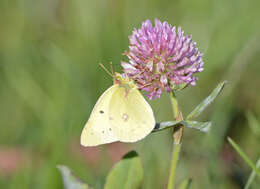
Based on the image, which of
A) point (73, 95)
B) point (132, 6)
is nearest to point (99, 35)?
point (132, 6)

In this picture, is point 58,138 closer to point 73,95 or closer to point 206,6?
point 73,95

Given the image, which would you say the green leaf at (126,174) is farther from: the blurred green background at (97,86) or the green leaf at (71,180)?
the blurred green background at (97,86)

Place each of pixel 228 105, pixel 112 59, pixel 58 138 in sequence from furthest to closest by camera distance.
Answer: pixel 112 59
pixel 228 105
pixel 58 138

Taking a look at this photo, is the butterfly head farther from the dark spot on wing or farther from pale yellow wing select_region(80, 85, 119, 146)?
the dark spot on wing

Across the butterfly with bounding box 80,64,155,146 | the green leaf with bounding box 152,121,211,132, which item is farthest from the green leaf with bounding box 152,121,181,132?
the butterfly with bounding box 80,64,155,146

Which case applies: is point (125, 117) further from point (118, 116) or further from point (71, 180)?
point (71, 180)

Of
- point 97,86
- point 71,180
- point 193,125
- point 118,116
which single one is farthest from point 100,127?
point 97,86
